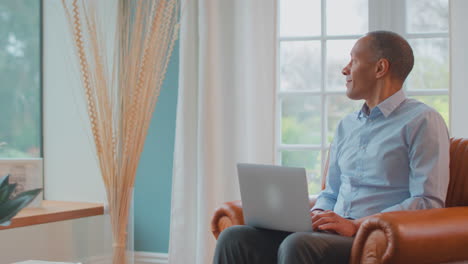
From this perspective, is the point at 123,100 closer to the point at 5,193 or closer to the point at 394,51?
the point at 394,51

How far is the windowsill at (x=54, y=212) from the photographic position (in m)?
2.95

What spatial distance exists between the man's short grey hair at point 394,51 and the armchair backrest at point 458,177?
39 cm

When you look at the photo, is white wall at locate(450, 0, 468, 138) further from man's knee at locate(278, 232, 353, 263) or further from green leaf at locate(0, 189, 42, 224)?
green leaf at locate(0, 189, 42, 224)

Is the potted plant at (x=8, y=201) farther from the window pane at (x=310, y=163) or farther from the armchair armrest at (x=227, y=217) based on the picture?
the window pane at (x=310, y=163)

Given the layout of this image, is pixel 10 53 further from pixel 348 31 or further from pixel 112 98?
pixel 348 31

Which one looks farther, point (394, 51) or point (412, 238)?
point (394, 51)

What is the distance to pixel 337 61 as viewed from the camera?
3436mm

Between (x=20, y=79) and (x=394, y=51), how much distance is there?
2436mm

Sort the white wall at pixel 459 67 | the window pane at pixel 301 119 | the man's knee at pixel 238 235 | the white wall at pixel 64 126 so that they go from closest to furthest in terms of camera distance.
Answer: the man's knee at pixel 238 235 → the white wall at pixel 459 67 → the window pane at pixel 301 119 → the white wall at pixel 64 126

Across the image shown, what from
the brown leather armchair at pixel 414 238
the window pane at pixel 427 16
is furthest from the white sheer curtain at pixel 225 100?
the brown leather armchair at pixel 414 238

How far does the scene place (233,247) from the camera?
220 centimetres

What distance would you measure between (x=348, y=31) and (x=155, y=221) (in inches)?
64.8

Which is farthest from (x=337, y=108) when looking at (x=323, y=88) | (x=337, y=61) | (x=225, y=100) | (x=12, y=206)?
(x=12, y=206)

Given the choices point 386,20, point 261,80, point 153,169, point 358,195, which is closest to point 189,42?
point 261,80
